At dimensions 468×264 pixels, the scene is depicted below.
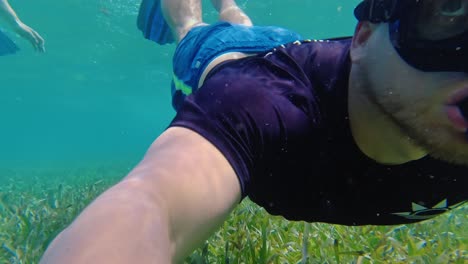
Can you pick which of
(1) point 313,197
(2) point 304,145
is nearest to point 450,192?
(1) point 313,197

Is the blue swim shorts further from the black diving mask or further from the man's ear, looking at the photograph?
the black diving mask

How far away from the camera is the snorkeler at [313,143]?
1285mm

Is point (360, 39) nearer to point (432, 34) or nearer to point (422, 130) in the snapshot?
point (432, 34)

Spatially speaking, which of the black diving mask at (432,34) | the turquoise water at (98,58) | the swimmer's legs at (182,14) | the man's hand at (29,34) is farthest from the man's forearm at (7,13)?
the turquoise water at (98,58)

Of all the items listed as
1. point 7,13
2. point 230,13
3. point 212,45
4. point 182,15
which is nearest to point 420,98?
point 212,45

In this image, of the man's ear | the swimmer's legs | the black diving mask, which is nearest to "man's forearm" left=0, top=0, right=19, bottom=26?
the swimmer's legs

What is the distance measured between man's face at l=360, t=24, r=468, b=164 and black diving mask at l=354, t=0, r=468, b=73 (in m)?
0.04

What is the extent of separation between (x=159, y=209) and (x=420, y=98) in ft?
4.00

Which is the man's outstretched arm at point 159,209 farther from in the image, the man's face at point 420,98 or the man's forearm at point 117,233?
the man's face at point 420,98

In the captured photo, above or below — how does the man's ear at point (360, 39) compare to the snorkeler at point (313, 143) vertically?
above

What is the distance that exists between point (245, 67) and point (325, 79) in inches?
17.8

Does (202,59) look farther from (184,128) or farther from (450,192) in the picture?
(450,192)

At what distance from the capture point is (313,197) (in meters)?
2.29

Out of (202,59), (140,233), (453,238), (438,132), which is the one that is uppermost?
(438,132)
